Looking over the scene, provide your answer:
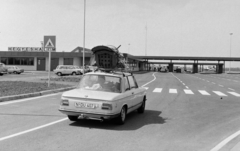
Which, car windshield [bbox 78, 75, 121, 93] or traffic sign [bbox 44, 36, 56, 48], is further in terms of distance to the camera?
traffic sign [bbox 44, 36, 56, 48]

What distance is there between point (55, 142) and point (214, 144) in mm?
3453

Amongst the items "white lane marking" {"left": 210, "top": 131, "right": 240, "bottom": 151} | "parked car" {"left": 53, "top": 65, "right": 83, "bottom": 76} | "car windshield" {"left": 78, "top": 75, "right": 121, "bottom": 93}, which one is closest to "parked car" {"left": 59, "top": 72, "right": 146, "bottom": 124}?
"car windshield" {"left": 78, "top": 75, "right": 121, "bottom": 93}

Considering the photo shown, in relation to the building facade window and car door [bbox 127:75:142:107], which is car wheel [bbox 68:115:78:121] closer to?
car door [bbox 127:75:142:107]

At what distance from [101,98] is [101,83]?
1.01 m

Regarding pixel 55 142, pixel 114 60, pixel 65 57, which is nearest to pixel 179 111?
pixel 114 60

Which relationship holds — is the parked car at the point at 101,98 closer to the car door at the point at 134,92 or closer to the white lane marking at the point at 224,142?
the car door at the point at 134,92

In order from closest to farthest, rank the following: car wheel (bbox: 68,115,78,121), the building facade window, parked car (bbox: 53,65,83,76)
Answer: car wheel (bbox: 68,115,78,121) < parked car (bbox: 53,65,83,76) < the building facade window

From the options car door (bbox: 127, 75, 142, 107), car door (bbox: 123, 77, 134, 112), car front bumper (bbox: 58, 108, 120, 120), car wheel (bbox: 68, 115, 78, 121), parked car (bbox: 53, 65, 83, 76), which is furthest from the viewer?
parked car (bbox: 53, 65, 83, 76)

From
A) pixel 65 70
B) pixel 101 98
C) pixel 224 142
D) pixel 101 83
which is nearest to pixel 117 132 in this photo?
pixel 101 98

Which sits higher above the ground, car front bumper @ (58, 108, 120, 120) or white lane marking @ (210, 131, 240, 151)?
car front bumper @ (58, 108, 120, 120)

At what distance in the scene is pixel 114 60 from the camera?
1025 cm

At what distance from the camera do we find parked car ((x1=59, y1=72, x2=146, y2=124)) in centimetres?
761

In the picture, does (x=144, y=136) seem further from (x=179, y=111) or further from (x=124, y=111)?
(x=179, y=111)

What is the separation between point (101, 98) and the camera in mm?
7648
